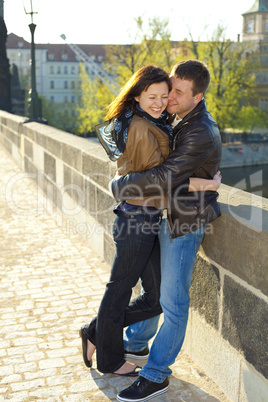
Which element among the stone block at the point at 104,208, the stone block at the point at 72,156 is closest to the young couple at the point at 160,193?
the stone block at the point at 104,208

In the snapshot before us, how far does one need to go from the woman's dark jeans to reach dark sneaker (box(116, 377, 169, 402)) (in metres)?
0.26

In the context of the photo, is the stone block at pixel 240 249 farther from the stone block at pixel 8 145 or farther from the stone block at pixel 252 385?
the stone block at pixel 8 145

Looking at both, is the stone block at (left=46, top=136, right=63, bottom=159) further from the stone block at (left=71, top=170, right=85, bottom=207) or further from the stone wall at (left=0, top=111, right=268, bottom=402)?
the stone wall at (left=0, top=111, right=268, bottom=402)

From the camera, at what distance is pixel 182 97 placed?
9.52 feet

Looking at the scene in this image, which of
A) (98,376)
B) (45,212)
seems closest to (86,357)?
(98,376)

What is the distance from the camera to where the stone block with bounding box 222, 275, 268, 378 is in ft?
8.90

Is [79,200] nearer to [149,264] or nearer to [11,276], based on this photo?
[11,276]

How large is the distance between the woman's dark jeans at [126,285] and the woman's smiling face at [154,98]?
560mm

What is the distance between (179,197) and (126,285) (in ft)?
2.11

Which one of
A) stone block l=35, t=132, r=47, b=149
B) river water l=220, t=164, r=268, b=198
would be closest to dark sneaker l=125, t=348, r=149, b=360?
stone block l=35, t=132, r=47, b=149

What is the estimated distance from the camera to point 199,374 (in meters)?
3.45

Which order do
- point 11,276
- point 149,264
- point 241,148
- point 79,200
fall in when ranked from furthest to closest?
point 241,148 < point 79,200 < point 11,276 < point 149,264

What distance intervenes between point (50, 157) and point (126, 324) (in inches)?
196

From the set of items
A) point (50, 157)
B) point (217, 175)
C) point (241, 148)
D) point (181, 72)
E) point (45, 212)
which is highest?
point (181, 72)
